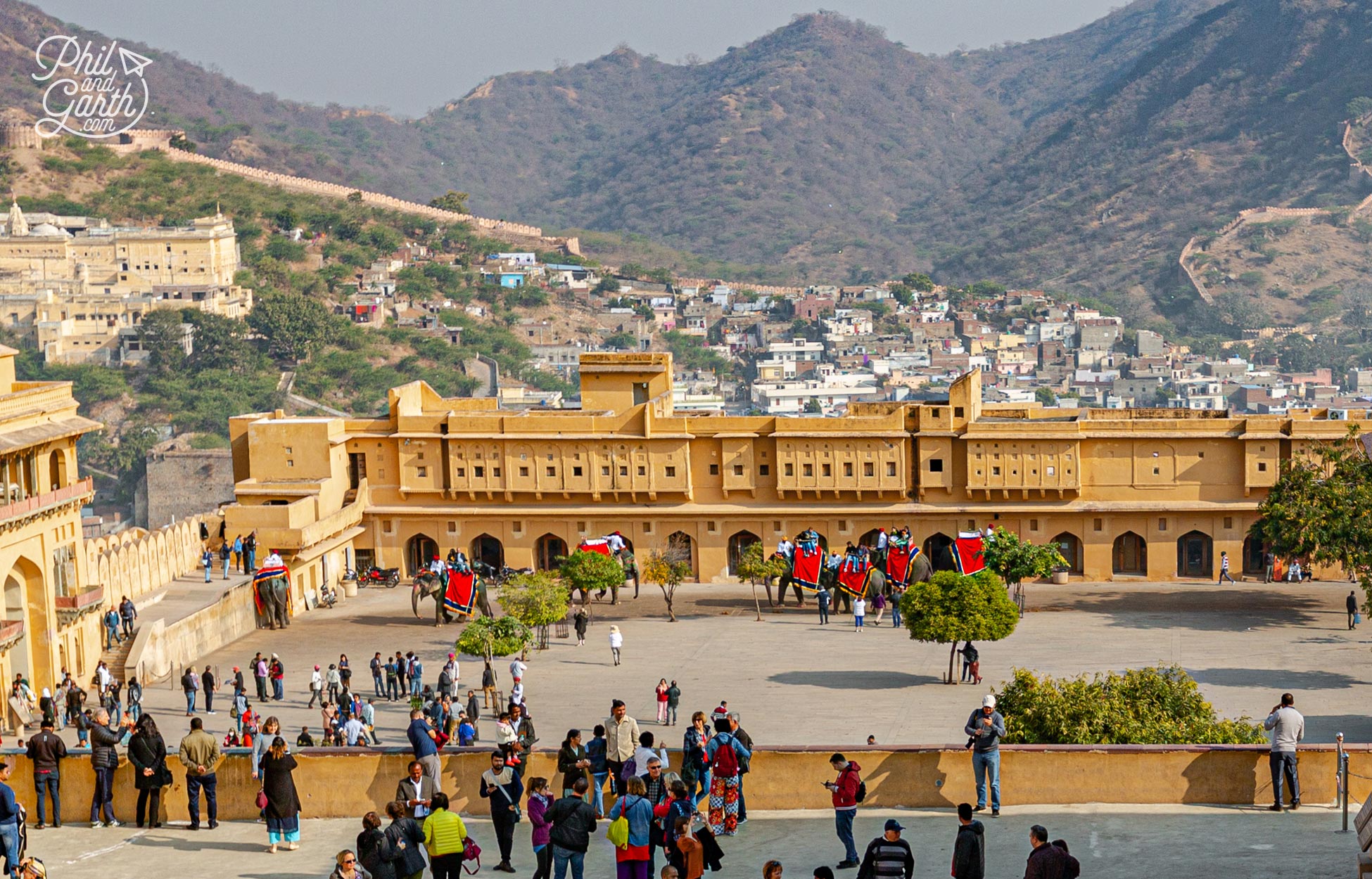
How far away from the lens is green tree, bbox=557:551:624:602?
39.9 metres

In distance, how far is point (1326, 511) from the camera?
38781 millimetres

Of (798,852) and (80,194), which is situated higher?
(80,194)

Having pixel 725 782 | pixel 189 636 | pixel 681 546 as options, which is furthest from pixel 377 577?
pixel 725 782

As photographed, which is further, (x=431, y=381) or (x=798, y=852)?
(x=431, y=381)

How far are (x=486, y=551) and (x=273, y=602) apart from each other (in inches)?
294

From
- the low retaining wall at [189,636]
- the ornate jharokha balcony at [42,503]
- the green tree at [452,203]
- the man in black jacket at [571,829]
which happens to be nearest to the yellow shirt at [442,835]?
the man in black jacket at [571,829]

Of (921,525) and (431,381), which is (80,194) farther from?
(921,525)

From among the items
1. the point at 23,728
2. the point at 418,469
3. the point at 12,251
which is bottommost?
the point at 23,728

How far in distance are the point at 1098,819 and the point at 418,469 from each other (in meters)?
29.2

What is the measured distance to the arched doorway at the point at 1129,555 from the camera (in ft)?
147

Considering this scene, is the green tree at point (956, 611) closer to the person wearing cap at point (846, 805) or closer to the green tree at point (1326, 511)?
the green tree at point (1326, 511)

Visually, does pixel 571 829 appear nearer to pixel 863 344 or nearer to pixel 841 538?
pixel 841 538

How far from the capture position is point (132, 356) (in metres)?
133

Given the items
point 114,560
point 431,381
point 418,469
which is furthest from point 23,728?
point 431,381
